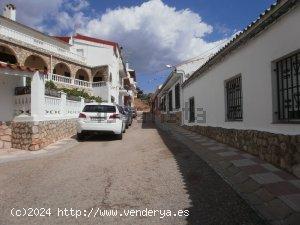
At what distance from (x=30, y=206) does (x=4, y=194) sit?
101cm

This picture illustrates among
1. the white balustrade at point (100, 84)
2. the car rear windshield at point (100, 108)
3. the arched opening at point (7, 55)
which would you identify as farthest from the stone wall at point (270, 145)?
the white balustrade at point (100, 84)

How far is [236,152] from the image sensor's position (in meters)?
9.41

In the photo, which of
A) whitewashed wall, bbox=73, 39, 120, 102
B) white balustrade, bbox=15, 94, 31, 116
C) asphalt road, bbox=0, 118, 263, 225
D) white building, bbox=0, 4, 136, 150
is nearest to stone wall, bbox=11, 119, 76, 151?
white building, bbox=0, 4, 136, 150

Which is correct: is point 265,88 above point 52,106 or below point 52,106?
above

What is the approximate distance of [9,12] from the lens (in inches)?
1387

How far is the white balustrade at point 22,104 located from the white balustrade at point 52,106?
0.69 meters

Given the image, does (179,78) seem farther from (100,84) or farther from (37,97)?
(100,84)

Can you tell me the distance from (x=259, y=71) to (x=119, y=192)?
5048 millimetres

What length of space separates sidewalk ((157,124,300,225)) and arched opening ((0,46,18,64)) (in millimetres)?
23830

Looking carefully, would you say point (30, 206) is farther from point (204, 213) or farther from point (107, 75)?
point (107, 75)

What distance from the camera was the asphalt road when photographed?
14.7 feet

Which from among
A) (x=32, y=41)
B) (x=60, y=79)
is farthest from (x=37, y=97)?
(x=32, y=41)

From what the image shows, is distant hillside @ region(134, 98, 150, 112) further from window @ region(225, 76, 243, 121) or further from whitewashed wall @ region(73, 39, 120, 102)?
window @ region(225, 76, 243, 121)

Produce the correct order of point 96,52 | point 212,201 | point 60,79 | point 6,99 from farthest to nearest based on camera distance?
point 96,52
point 60,79
point 6,99
point 212,201
